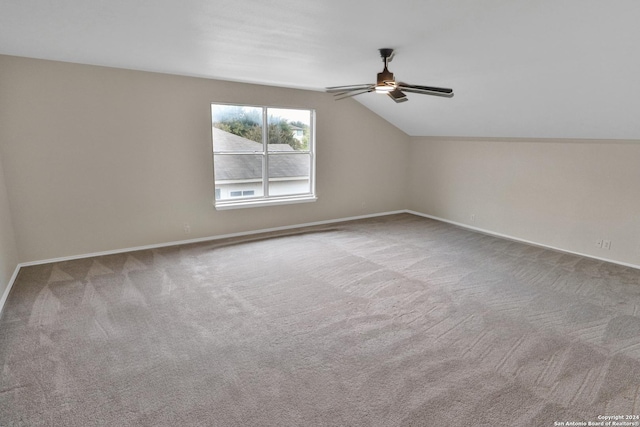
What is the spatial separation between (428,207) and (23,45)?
21.5 feet

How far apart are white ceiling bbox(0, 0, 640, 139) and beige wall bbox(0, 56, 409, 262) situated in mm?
285

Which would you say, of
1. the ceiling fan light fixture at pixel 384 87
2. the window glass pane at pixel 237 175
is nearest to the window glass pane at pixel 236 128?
the window glass pane at pixel 237 175

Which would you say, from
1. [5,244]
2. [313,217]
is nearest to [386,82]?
[313,217]

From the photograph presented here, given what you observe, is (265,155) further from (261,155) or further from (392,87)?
(392,87)

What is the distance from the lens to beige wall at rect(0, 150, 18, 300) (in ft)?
11.2

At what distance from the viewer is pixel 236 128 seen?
538 centimetres

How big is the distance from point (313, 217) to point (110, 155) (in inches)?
131

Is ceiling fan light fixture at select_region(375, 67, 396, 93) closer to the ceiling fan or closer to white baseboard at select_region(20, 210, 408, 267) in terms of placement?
the ceiling fan

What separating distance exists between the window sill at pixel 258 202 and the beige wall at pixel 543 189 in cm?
266

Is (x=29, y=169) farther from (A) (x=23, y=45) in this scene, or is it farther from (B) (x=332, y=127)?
(B) (x=332, y=127)

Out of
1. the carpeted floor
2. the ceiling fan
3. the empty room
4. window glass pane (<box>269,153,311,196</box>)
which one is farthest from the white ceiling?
the carpeted floor

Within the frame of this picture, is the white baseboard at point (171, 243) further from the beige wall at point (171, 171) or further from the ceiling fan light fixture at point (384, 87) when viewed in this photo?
the ceiling fan light fixture at point (384, 87)

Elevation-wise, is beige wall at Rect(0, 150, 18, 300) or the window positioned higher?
the window

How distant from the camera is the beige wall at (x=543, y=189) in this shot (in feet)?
14.4
